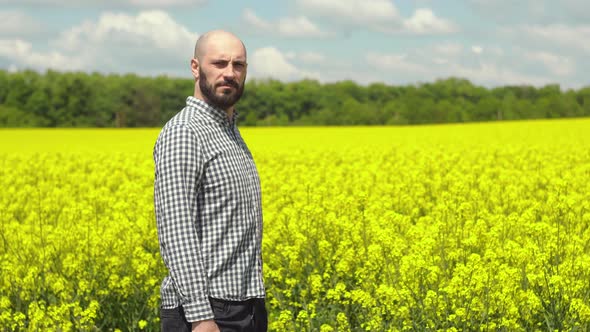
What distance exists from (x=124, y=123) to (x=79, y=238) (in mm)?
49629

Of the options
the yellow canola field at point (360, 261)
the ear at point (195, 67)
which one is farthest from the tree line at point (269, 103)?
the ear at point (195, 67)

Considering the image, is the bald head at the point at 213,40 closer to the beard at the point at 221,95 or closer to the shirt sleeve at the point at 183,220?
the beard at the point at 221,95

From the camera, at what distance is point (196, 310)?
9.35 ft

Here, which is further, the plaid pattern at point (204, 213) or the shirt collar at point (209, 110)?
the shirt collar at point (209, 110)

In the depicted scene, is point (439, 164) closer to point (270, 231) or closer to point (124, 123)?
point (270, 231)

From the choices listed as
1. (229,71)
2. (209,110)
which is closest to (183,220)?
(209,110)

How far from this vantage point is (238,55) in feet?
9.90

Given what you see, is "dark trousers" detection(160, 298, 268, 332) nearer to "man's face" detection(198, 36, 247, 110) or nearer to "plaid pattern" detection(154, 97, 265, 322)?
"plaid pattern" detection(154, 97, 265, 322)

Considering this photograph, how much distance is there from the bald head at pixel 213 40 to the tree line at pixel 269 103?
48.2m

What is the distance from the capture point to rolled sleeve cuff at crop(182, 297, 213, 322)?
9.35ft

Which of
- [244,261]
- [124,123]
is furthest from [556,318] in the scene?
[124,123]

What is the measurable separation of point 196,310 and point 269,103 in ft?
183

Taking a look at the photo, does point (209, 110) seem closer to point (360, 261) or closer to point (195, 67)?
point (195, 67)

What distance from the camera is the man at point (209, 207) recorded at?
2.89 metres
